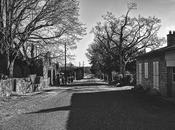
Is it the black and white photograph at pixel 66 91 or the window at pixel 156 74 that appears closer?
the black and white photograph at pixel 66 91

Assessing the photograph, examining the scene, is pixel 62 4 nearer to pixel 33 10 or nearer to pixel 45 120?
pixel 33 10

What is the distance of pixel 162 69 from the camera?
61.8ft

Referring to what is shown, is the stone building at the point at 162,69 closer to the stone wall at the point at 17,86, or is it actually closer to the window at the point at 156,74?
the window at the point at 156,74

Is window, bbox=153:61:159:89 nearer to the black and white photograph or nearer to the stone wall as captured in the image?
the black and white photograph

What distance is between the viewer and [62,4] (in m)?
25.1

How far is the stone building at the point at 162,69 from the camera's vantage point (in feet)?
57.0

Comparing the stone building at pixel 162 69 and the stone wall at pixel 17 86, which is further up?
the stone building at pixel 162 69

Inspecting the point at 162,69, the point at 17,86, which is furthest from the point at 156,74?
the point at 17,86

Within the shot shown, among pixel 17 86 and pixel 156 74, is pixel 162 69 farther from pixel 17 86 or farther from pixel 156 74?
pixel 17 86

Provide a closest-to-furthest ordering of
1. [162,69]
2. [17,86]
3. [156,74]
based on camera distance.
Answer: [162,69] → [156,74] → [17,86]

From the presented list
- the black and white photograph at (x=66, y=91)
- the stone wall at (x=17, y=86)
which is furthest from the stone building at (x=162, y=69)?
the stone wall at (x=17, y=86)

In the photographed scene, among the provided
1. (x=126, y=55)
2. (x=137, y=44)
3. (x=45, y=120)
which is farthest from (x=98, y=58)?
(x=45, y=120)

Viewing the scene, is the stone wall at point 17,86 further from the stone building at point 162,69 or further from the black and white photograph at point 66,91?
the stone building at point 162,69

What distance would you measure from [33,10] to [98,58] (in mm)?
46448
